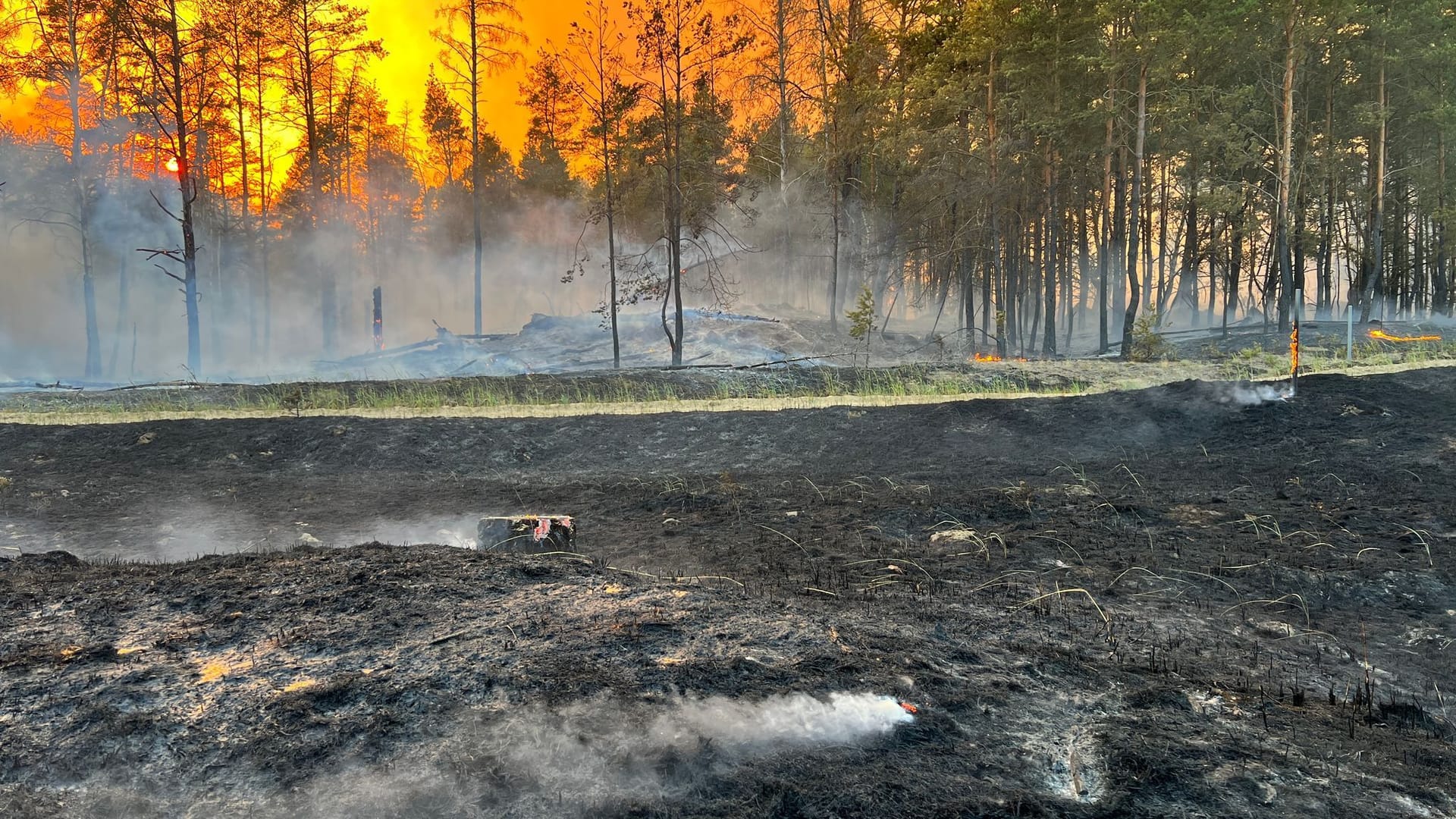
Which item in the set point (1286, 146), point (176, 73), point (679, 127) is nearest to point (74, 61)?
point (176, 73)

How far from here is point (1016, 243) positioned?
32469 millimetres

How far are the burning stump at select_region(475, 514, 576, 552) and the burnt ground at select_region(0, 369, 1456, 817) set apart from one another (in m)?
0.42

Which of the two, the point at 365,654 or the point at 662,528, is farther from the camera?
the point at 662,528

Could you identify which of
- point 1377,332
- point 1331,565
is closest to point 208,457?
point 1331,565

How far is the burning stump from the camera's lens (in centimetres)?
632

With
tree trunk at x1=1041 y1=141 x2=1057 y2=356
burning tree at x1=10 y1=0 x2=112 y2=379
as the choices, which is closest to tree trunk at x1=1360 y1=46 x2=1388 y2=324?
tree trunk at x1=1041 y1=141 x2=1057 y2=356

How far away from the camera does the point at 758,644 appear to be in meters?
3.97

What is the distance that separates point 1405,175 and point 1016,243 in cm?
1788

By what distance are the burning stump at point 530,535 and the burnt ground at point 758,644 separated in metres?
0.42

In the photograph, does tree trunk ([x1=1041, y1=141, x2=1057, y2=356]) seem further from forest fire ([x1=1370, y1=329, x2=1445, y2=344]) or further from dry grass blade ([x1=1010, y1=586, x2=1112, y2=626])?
dry grass blade ([x1=1010, y1=586, x2=1112, y2=626])

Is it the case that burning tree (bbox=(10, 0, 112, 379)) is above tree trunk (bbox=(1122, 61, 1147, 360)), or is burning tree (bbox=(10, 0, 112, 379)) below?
above

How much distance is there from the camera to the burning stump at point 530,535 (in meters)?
6.32

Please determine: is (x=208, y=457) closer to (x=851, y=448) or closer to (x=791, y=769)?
(x=851, y=448)

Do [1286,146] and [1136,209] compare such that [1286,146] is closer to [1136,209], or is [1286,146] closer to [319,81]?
[1136,209]
